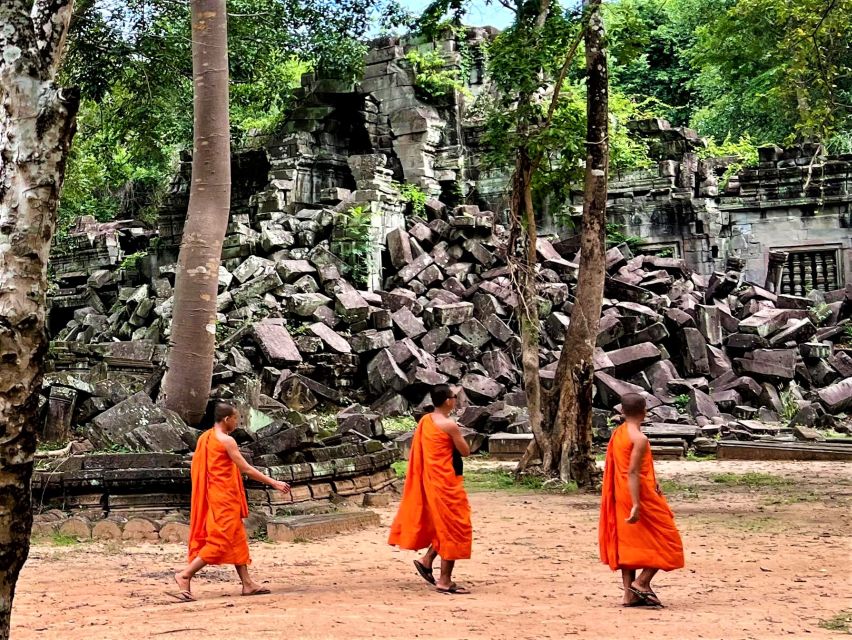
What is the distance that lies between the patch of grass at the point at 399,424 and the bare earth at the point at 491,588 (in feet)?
14.9

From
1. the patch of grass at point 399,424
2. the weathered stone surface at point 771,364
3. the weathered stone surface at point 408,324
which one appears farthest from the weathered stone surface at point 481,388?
the weathered stone surface at point 771,364

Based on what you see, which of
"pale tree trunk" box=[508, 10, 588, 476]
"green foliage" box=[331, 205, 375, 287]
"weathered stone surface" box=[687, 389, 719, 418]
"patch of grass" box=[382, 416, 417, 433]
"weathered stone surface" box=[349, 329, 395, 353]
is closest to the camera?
"pale tree trunk" box=[508, 10, 588, 476]

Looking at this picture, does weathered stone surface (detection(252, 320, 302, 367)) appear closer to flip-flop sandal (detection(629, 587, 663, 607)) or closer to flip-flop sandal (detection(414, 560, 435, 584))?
flip-flop sandal (detection(414, 560, 435, 584))

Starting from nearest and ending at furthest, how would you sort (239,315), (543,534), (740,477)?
(543,534) → (740,477) → (239,315)

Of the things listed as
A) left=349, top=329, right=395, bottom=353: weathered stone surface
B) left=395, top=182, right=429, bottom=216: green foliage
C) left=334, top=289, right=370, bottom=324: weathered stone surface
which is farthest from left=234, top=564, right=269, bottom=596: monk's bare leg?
left=395, top=182, right=429, bottom=216: green foliage

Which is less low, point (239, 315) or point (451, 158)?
point (451, 158)

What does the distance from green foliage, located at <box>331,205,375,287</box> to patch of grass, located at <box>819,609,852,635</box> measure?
42.2 ft

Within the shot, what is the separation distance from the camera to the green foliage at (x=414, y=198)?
19125mm

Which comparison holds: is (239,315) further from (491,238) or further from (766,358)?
(766,358)

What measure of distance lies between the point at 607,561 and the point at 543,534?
107 inches

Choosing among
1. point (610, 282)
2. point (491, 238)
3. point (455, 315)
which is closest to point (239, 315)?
point (455, 315)

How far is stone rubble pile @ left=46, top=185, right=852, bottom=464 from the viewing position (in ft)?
46.9

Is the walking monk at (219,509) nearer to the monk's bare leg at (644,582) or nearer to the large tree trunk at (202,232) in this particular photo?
the monk's bare leg at (644,582)

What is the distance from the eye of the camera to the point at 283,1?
55.4 ft
